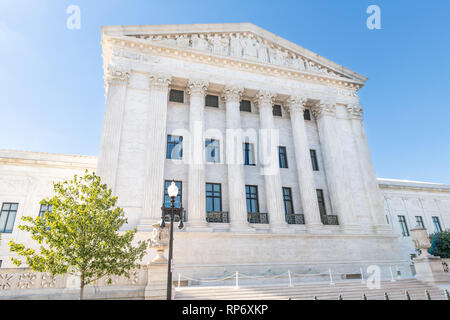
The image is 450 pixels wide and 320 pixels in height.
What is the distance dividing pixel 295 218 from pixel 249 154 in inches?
263

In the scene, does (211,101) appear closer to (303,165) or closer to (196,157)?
(196,157)

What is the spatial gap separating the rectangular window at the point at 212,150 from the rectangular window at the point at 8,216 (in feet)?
→ 58.6

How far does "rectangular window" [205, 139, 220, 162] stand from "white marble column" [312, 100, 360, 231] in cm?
1058

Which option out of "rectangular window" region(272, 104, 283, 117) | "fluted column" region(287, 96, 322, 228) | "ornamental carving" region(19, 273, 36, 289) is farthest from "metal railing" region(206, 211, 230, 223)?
"rectangular window" region(272, 104, 283, 117)

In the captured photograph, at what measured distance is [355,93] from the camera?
2950 cm

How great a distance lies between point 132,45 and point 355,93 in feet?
76.2

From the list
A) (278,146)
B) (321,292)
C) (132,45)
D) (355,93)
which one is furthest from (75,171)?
(355,93)

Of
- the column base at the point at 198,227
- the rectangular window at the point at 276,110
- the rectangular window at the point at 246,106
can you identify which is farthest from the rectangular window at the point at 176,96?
the column base at the point at 198,227

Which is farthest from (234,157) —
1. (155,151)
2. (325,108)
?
(325,108)

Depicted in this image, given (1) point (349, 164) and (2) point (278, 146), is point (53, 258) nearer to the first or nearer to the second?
(2) point (278, 146)

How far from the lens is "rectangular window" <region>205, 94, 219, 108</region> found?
25.2m

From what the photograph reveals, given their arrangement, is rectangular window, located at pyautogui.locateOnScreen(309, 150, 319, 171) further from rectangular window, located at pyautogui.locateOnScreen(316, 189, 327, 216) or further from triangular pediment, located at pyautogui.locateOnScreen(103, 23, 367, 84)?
triangular pediment, located at pyautogui.locateOnScreen(103, 23, 367, 84)

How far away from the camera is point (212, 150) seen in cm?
2289

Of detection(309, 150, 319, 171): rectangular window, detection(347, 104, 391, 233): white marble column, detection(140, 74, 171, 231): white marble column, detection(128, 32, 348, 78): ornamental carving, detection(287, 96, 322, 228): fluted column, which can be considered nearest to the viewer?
detection(140, 74, 171, 231): white marble column
